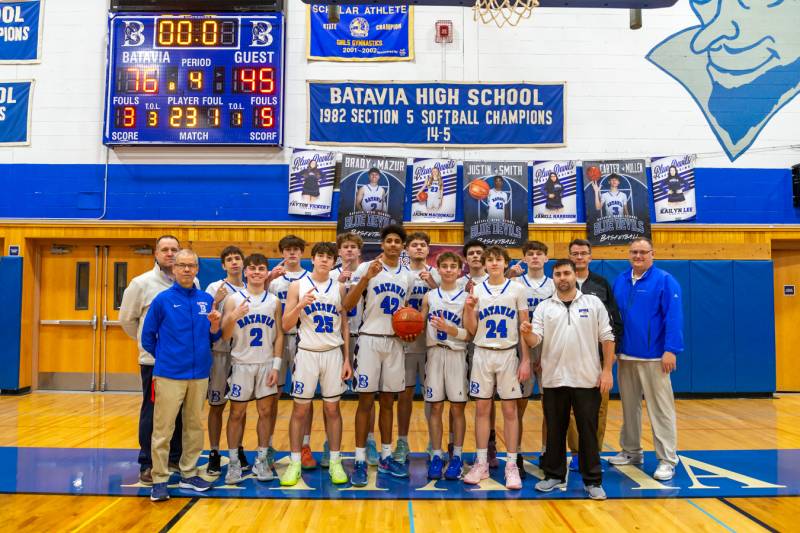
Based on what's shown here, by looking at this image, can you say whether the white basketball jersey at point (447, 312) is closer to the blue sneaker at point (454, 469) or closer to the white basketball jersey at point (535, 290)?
the white basketball jersey at point (535, 290)

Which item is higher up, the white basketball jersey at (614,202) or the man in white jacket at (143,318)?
the white basketball jersey at (614,202)

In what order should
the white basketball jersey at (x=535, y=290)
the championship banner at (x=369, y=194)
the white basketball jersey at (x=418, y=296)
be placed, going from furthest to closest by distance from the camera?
the championship banner at (x=369, y=194) → the white basketball jersey at (x=535, y=290) → the white basketball jersey at (x=418, y=296)

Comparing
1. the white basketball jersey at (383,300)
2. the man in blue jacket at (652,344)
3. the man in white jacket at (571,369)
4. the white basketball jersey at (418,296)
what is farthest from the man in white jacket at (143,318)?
the man in blue jacket at (652,344)

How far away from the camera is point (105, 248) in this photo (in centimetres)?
905

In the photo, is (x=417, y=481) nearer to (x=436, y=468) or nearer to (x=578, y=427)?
(x=436, y=468)

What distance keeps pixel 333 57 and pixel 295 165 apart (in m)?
2.00

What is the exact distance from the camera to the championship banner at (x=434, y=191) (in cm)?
890

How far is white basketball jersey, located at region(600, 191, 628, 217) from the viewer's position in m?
8.84

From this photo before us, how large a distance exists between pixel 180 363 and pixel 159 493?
0.97 m

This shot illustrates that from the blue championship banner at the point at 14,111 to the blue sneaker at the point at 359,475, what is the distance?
8510 mm

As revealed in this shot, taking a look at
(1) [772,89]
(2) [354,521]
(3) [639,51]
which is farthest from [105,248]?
(1) [772,89]

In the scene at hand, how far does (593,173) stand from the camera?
29.3 feet

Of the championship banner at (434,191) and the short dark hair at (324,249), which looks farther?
the championship banner at (434,191)

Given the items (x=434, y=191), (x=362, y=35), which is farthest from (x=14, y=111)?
(x=434, y=191)
